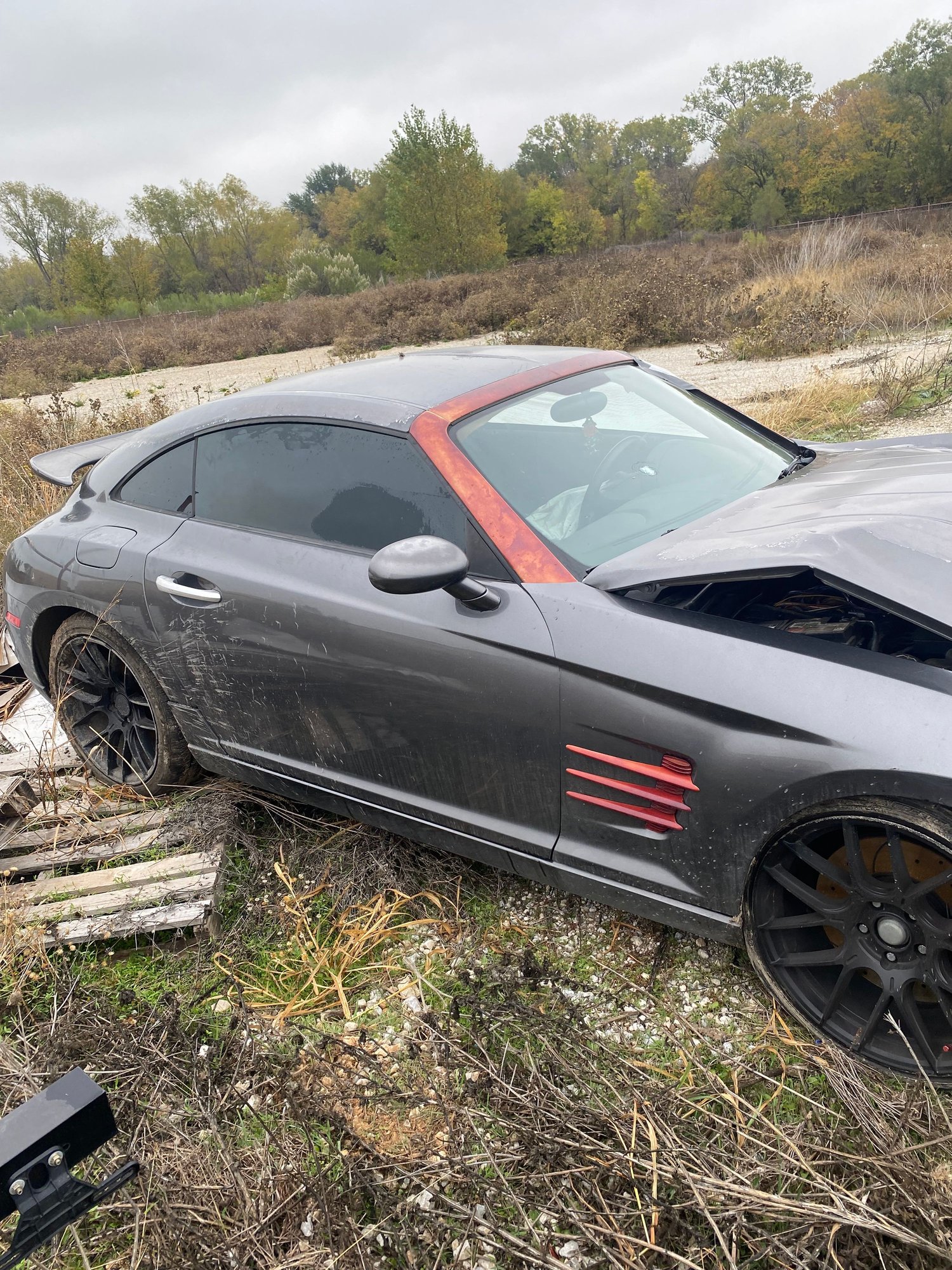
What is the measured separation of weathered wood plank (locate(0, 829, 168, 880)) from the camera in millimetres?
3162

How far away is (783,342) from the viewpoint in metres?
11.8

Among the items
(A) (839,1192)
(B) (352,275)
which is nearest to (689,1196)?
(A) (839,1192)

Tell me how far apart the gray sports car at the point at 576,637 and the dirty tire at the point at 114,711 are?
0.6 inches

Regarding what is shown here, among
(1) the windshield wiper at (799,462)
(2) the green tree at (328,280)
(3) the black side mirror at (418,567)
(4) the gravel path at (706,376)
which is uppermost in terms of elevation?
(2) the green tree at (328,280)

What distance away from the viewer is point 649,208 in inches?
2211

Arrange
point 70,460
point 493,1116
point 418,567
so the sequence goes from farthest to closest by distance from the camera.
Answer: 1. point 70,460
2. point 418,567
3. point 493,1116

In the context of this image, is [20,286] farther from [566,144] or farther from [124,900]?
[124,900]

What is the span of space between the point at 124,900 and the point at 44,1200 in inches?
71.4

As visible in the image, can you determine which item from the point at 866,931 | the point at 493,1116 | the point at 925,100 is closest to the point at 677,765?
the point at 866,931

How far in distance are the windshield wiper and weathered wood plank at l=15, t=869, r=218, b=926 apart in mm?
2316

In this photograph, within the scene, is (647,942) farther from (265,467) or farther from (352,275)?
(352,275)

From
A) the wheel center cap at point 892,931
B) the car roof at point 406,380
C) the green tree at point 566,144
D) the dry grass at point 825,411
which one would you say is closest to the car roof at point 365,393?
the car roof at point 406,380

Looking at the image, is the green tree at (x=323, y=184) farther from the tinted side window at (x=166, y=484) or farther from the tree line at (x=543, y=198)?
the tinted side window at (x=166, y=484)

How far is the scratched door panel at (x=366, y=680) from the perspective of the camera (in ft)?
7.22
